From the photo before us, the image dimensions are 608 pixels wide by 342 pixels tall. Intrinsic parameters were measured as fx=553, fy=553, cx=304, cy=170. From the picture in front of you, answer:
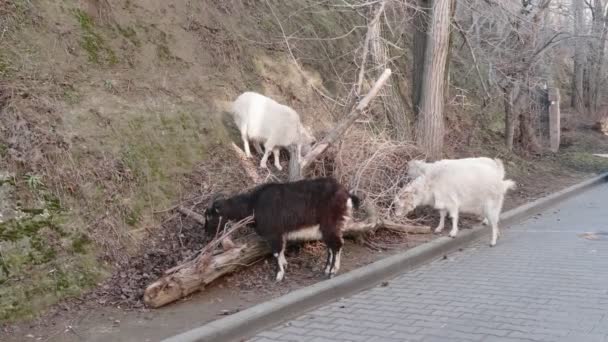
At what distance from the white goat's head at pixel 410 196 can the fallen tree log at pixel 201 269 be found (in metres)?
2.18

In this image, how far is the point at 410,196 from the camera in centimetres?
909

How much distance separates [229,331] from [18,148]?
3325 mm

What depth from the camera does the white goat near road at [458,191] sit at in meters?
8.73

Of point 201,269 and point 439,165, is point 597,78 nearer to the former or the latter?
point 439,165

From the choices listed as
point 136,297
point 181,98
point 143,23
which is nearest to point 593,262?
point 136,297

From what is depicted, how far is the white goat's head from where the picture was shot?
29.7 feet

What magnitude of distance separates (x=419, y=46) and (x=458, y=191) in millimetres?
4441

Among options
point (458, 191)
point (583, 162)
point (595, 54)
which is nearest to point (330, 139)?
point (458, 191)

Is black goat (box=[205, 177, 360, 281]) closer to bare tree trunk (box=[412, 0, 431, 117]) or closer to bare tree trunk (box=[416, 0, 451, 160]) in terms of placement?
bare tree trunk (box=[416, 0, 451, 160])

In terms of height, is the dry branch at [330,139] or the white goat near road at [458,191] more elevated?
the dry branch at [330,139]

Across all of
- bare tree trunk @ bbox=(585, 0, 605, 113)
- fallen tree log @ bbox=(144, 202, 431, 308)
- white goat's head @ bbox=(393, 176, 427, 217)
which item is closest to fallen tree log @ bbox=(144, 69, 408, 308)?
Answer: fallen tree log @ bbox=(144, 202, 431, 308)

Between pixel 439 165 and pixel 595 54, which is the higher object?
pixel 595 54

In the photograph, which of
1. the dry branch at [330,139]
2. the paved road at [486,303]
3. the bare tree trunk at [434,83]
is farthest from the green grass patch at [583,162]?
the dry branch at [330,139]

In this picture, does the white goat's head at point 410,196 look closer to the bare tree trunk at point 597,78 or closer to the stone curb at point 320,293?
the stone curb at point 320,293
